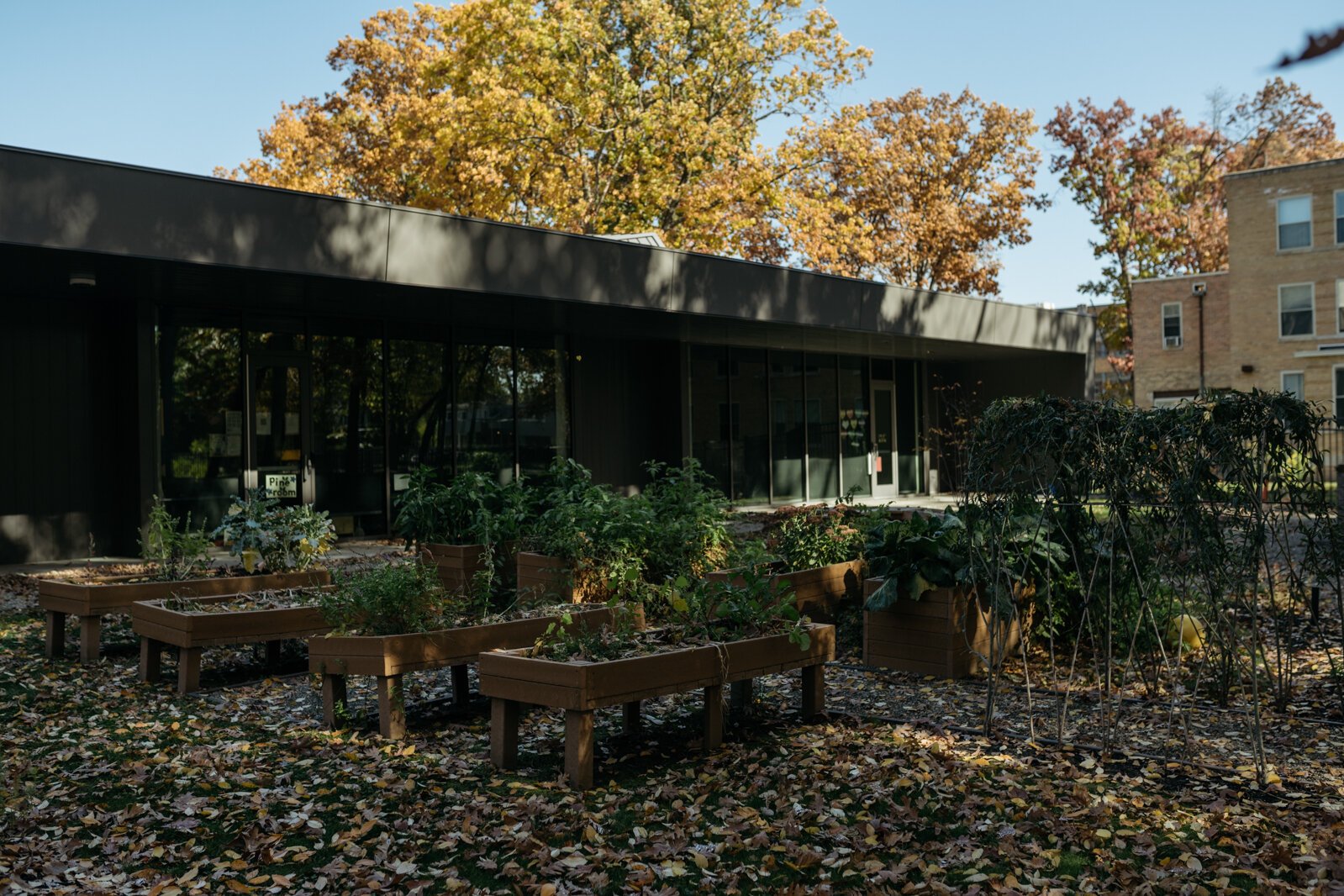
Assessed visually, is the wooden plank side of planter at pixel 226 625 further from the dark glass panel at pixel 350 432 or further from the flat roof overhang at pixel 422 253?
the dark glass panel at pixel 350 432

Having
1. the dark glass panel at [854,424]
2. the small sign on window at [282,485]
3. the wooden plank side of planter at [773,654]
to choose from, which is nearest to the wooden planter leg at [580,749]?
the wooden plank side of planter at [773,654]

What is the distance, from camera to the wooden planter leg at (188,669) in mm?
7422

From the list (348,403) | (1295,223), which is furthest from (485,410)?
(1295,223)

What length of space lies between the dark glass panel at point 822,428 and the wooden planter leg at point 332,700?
17.9m

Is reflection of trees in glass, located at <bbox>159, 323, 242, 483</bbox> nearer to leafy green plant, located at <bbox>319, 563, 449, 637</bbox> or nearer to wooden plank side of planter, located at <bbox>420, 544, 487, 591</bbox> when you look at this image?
wooden plank side of planter, located at <bbox>420, 544, 487, 591</bbox>

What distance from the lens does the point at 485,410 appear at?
18.0 meters

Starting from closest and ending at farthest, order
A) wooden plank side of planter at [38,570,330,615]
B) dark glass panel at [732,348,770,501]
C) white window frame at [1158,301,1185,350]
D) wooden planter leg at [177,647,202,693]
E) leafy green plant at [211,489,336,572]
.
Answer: wooden planter leg at [177,647,202,693] → wooden plank side of planter at [38,570,330,615] → leafy green plant at [211,489,336,572] → dark glass panel at [732,348,770,501] → white window frame at [1158,301,1185,350]

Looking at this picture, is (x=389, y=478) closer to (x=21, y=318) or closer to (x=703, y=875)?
(x=21, y=318)

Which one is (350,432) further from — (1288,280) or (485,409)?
(1288,280)

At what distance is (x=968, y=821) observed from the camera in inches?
187

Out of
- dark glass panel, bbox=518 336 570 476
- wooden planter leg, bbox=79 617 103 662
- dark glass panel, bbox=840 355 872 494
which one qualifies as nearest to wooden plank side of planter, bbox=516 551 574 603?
wooden planter leg, bbox=79 617 103 662

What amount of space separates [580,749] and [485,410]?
13.1 meters

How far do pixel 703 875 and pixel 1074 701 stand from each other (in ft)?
11.6

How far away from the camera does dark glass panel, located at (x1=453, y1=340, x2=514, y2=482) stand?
57.8 feet
